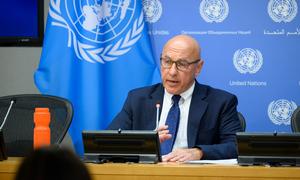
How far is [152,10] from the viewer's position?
4371mm

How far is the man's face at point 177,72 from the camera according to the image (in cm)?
343

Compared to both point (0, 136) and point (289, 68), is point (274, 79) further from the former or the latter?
point (0, 136)

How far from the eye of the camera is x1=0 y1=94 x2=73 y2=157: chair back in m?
3.31

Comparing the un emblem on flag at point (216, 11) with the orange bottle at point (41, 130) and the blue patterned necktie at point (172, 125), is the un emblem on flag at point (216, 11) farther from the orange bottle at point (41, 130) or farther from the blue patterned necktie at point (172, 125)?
the orange bottle at point (41, 130)

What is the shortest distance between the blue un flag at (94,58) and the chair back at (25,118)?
889 millimetres

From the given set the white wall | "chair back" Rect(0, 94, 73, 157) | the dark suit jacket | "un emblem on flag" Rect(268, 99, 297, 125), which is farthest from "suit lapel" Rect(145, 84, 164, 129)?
the white wall

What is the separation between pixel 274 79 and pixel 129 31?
115 cm

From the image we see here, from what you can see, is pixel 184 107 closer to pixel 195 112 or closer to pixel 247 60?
pixel 195 112

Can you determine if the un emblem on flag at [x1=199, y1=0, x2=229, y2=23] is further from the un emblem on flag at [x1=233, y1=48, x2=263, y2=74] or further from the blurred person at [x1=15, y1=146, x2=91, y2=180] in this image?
the blurred person at [x1=15, y1=146, x2=91, y2=180]

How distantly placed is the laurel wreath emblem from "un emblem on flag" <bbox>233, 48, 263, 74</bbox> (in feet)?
2.50

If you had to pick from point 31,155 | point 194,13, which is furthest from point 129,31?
point 31,155

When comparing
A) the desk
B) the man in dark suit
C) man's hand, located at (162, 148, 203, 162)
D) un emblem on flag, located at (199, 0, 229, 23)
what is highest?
un emblem on flag, located at (199, 0, 229, 23)

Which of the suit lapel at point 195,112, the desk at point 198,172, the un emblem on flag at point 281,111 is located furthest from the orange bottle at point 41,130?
the un emblem on flag at point 281,111

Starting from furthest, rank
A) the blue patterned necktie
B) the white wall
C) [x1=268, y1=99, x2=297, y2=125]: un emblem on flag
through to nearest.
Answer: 1. the white wall
2. [x1=268, y1=99, x2=297, y2=125]: un emblem on flag
3. the blue patterned necktie
